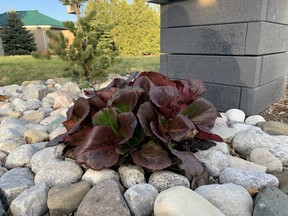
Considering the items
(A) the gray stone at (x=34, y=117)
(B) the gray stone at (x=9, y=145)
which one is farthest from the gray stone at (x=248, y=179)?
(A) the gray stone at (x=34, y=117)

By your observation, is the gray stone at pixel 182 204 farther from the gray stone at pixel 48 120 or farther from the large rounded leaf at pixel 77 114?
the gray stone at pixel 48 120

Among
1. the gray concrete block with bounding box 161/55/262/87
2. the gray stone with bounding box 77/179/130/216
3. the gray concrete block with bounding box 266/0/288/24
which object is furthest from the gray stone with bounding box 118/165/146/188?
the gray concrete block with bounding box 266/0/288/24

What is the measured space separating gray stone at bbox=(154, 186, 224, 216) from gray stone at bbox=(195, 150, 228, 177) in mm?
331

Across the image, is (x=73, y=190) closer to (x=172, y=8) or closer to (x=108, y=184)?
(x=108, y=184)

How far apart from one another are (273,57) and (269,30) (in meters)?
0.38

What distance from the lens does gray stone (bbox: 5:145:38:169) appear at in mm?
1655

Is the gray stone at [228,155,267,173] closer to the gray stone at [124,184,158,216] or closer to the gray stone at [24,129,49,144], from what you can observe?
the gray stone at [124,184,158,216]

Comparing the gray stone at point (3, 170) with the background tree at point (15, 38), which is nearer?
the gray stone at point (3, 170)

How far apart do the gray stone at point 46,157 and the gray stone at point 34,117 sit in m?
1.12

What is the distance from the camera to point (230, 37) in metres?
2.60

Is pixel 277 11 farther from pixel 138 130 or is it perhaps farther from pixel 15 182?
pixel 15 182

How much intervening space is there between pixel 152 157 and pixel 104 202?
33 cm

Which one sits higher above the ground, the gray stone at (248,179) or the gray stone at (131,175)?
the gray stone at (131,175)

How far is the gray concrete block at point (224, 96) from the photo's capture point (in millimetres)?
Result: 2610
